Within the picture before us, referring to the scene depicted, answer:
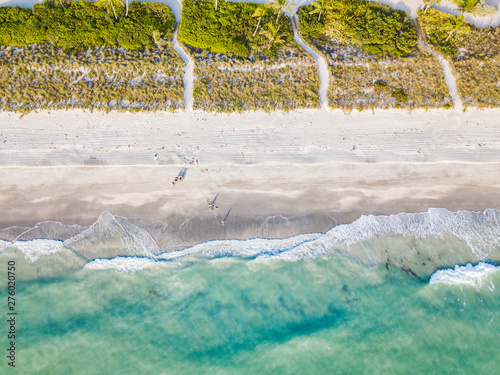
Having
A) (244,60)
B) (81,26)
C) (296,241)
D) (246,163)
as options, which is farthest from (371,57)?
Answer: (81,26)

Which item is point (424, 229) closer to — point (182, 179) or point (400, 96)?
point (400, 96)

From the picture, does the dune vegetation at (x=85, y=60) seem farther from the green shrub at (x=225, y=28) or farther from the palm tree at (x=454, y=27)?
the palm tree at (x=454, y=27)

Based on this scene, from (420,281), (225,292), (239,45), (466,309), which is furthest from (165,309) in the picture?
(466,309)

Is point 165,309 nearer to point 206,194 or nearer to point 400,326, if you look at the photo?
point 206,194

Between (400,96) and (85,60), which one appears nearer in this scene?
(85,60)

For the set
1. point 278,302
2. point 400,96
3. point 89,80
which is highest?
point 400,96

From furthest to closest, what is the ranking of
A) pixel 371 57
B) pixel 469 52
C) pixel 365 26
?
1. pixel 469 52
2. pixel 365 26
3. pixel 371 57
